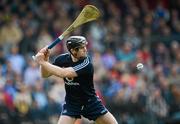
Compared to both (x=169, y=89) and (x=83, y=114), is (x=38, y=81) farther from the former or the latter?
(x=83, y=114)

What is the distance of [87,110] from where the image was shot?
1046 cm

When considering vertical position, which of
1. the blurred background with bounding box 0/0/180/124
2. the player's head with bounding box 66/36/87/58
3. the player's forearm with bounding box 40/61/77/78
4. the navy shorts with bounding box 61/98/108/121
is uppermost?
the player's head with bounding box 66/36/87/58

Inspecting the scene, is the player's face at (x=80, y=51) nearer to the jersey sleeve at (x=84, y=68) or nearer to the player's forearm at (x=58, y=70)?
the jersey sleeve at (x=84, y=68)

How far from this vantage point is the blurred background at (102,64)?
1459 cm

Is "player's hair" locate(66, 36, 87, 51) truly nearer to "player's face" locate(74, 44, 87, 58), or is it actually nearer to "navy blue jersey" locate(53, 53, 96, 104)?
"player's face" locate(74, 44, 87, 58)

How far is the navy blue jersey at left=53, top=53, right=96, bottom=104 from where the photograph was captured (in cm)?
1028

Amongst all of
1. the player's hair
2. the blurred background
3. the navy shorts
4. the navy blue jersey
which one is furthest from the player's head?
the blurred background

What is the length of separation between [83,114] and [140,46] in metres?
5.31

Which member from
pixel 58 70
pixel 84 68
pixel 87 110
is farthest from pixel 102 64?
pixel 58 70

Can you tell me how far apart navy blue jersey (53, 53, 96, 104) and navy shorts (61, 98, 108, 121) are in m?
0.07

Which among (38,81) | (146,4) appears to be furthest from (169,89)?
(146,4)

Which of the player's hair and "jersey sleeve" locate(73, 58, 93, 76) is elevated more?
the player's hair

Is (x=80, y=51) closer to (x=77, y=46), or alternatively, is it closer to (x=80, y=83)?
(x=77, y=46)

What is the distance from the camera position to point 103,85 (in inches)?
606
